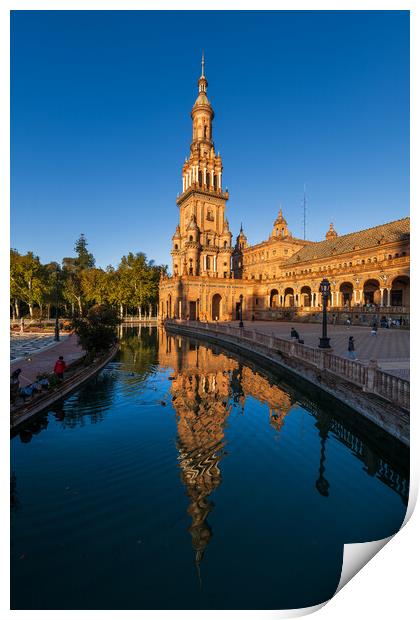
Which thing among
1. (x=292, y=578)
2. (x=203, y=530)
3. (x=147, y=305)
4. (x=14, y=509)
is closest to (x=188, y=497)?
(x=203, y=530)

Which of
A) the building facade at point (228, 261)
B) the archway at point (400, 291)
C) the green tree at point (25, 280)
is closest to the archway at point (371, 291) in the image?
the building facade at point (228, 261)

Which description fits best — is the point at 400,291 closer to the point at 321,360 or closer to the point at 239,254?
the point at 321,360

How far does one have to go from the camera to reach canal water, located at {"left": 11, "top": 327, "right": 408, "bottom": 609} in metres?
3.71

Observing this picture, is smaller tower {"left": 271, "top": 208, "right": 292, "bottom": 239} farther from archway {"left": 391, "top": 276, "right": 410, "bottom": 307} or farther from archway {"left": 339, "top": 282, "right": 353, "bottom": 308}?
archway {"left": 391, "top": 276, "right": 410, "bottom": 307}

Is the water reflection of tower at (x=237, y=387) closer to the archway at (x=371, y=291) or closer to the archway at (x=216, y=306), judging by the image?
the archway at (x=371, y=291)

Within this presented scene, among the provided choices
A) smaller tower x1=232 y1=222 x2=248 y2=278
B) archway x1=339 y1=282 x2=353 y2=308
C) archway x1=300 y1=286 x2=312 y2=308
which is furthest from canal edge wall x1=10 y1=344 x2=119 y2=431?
smaller tower x1=232 y1=222 x2=248 y2=278

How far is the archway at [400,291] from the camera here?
3359cm

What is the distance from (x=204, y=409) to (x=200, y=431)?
181 centimetres

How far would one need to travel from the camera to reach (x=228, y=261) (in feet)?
172

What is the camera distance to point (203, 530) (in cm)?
466

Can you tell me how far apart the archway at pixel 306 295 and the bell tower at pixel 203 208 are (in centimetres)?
1371

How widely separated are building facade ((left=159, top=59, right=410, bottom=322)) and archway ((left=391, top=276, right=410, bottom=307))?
0.87 ft
